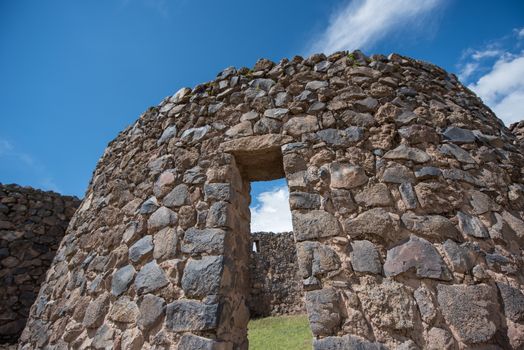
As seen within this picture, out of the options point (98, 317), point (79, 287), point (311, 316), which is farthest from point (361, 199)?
point (79, 287)

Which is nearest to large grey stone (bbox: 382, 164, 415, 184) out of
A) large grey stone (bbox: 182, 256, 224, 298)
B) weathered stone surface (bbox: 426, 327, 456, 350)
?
weathered stone surface (bbox: 426, 327, 456, 350)

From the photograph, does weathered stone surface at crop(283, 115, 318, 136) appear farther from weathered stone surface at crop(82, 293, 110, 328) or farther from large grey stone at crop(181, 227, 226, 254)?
weathered stone surface at crop(82, 293, 110, 328)

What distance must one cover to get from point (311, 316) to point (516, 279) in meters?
1.29

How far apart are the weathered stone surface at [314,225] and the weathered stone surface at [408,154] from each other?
2.24 ft

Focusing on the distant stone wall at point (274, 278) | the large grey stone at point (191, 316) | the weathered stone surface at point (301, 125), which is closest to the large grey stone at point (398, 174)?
the weathered stone surface at point (301, 125)

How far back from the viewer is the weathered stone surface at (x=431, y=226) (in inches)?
76.4

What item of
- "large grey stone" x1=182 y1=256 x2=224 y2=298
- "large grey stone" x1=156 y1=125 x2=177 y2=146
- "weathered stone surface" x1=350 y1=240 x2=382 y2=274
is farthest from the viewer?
"large grey stone" x1=156 y1=125 x2=177 y2=146

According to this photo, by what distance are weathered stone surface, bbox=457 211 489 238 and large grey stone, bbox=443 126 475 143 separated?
2.23 ft

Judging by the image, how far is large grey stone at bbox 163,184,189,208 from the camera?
246 cm

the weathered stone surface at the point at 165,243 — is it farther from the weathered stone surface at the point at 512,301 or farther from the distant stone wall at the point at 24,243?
the distant stone wall at the point at 24,243

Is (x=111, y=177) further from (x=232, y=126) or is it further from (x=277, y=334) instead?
(x=277, y=334)

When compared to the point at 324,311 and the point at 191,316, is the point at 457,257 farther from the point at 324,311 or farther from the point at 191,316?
the point at 191,316

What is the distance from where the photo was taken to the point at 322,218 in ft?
6.86

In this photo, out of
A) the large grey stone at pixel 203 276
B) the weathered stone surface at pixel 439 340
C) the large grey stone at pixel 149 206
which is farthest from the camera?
the large grey stone at pixel 149 206
